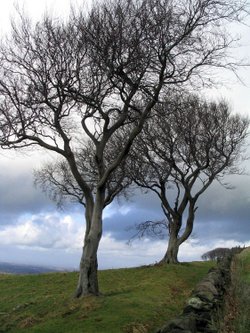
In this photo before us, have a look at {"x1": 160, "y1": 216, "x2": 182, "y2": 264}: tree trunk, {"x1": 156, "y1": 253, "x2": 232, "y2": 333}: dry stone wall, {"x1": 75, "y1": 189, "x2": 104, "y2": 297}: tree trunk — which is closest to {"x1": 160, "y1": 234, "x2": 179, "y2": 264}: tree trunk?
{"x1": 160, "y1": 216, "x2": 182, "y2": 264}: tree trunk

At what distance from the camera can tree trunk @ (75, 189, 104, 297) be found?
811 inches

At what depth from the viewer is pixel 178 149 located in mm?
37969

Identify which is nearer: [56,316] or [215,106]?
[56,316]

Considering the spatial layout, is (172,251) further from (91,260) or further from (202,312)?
(202,312)

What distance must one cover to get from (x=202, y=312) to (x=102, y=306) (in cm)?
632

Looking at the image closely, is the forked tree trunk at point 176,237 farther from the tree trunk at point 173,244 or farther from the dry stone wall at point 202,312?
the dry stone wall at point 202,312

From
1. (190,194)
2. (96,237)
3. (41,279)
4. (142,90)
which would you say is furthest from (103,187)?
(190,194)

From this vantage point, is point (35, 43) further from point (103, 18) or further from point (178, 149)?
point (178, 149)

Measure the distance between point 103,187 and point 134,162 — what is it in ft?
54.1

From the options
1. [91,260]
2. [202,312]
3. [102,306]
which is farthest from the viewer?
[91,260]

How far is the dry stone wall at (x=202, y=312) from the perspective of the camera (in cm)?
1111

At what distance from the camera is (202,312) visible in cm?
1298

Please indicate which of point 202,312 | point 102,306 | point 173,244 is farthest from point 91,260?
point 173,244

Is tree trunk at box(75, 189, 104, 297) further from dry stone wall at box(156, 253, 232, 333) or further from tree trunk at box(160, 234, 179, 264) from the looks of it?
tree trunk at box(160, 234, 179, 264)
